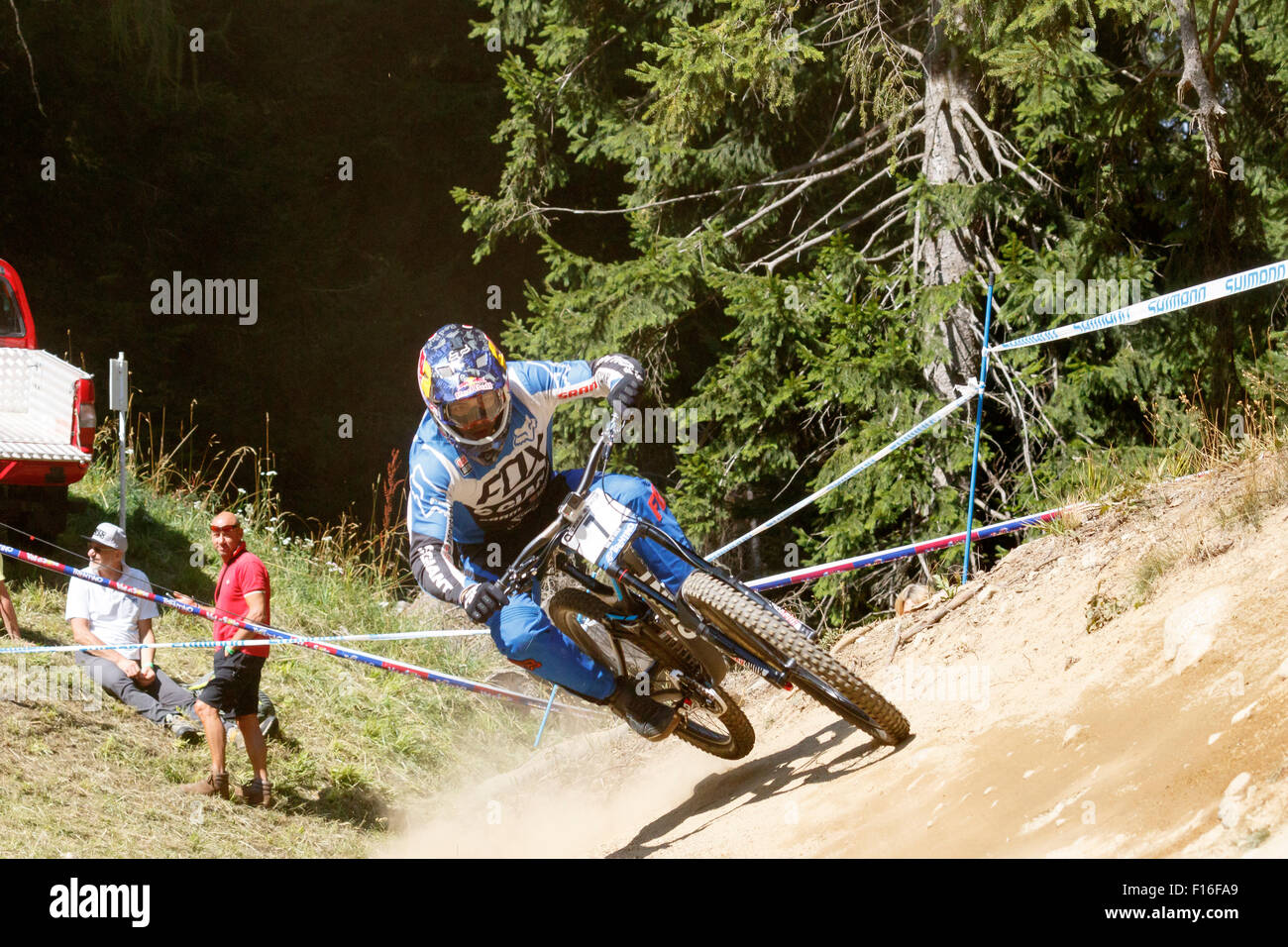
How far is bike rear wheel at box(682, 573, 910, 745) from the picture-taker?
5301 mm

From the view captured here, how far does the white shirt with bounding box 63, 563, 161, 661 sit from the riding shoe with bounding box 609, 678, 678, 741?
371 cm

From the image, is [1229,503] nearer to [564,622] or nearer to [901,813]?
[901,813]

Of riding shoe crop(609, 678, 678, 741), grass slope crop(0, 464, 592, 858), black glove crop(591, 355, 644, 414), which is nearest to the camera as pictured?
black glove crop(591, 355, 644, 414)

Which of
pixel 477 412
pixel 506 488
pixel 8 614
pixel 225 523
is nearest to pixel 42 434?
pixel 8 614

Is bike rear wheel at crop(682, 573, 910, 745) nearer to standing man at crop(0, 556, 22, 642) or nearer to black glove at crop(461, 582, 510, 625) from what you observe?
black glove at crop(461, 582, 510, 625)

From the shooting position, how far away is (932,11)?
9859 mm

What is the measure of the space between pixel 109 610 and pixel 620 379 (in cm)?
438

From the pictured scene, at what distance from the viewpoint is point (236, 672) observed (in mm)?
7199

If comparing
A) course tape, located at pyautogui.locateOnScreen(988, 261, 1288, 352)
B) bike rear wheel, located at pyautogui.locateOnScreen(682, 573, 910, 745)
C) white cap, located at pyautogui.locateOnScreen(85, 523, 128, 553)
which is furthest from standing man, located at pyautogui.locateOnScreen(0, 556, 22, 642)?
course tape, located at pyautogui.locateOnScreen(988, 261, 1288, 352)

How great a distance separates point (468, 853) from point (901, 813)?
3127mm

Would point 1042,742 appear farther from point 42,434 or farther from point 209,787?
point 42,434

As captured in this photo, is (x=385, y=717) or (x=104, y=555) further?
(x=385, y=717)

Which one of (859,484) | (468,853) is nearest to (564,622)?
(468,853)

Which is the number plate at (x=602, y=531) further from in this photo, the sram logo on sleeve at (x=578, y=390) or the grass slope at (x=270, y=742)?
the grass slope at (x=270, y=742)
